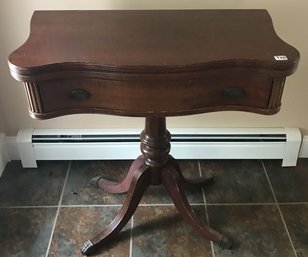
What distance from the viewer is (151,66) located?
36.7 inches

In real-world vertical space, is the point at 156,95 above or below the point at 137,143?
above

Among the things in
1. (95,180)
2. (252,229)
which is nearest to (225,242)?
(252,229)

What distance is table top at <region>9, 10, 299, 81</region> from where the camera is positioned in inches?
37.2

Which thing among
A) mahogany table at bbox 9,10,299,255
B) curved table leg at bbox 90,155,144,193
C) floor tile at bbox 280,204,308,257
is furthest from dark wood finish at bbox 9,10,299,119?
floor tile at bbox 280,204,308,257

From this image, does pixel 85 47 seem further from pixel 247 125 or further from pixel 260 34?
pixel 247 125

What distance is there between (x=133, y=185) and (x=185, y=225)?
0.93 feet

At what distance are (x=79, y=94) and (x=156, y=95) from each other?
0.20 m

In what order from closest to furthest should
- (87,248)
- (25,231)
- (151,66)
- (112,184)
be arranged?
(151,66) → (87,248) → (25,231) → (112,184)

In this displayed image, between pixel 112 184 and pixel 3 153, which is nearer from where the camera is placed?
pixel 112 184

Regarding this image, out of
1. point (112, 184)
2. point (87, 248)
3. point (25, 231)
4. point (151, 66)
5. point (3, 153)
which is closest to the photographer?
point (151, 66)

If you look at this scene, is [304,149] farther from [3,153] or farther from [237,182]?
[3,153]

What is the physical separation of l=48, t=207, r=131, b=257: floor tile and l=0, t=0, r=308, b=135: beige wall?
0.37 meters

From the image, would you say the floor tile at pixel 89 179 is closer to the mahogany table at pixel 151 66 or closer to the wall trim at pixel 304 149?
the mahogany table at pixel 151 66

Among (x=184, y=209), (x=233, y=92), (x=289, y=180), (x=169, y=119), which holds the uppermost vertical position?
(x=233, y=92)
